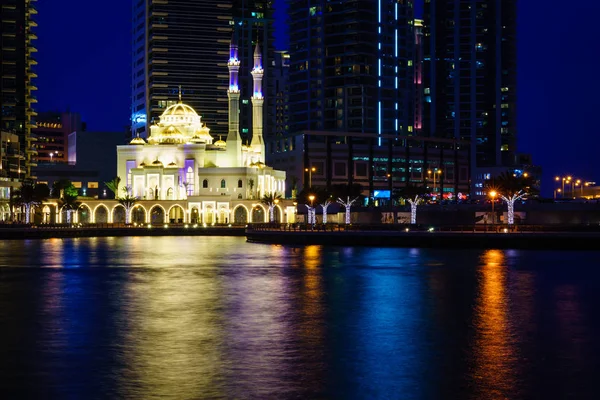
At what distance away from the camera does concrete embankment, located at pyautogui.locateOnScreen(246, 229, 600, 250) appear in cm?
8088

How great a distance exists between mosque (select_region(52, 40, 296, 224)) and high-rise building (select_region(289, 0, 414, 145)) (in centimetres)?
3714

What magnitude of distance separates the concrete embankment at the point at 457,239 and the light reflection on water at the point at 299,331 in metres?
20.3

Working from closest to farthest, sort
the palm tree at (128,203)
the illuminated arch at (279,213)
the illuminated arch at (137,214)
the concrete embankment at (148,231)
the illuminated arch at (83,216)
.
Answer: the concrete embankment at (148,231) < the palm tree at (128,203) < the illuminated arch at (83,216) < the illuminated arch at (279,213) < the illuminated arch at (137,214)

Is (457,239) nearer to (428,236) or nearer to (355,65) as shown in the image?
(428,236)

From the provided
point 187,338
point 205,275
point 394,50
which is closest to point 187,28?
point 394,50

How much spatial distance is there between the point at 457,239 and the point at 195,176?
64.3 m

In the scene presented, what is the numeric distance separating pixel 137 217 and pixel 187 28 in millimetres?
67468

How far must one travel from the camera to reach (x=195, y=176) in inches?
5512

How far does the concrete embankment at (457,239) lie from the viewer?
265 feet

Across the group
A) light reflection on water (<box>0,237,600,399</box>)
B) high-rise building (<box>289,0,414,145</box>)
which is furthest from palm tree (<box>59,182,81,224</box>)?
light reflection on water (<box>0,237,600,399</box>)

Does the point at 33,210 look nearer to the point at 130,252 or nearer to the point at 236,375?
the point at 130,252

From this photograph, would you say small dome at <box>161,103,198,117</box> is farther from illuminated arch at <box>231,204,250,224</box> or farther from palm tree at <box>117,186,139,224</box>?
illuminated arch at <box>231,204,250,224</box>

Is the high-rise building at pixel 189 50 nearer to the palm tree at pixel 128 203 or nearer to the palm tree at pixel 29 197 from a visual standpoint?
the palm tree at pixel 128 203

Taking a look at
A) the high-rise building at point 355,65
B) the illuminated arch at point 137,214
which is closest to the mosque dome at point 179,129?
the illuminated arch at point 137,214
